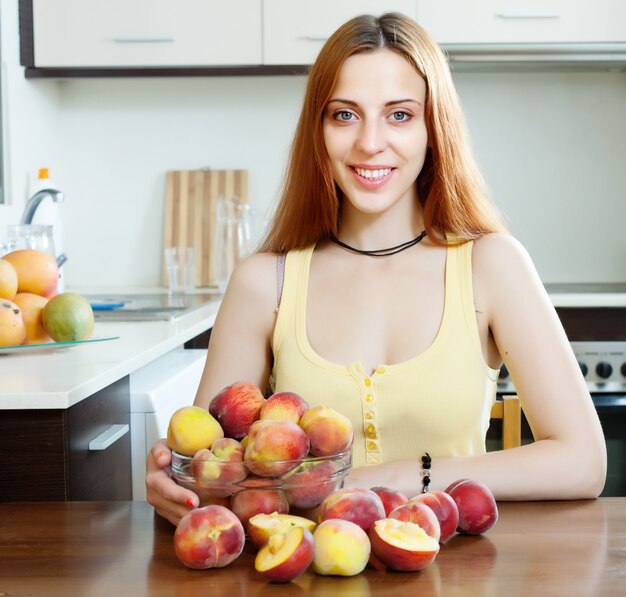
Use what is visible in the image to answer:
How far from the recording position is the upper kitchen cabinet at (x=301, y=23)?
287cm

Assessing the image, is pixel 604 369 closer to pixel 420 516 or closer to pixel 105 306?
pixel 105 306

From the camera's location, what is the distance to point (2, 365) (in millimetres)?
1580

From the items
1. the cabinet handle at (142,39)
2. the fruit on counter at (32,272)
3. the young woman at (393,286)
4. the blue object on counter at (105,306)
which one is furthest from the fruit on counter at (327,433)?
the cabinet handle at (142,39)

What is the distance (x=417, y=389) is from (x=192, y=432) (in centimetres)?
59

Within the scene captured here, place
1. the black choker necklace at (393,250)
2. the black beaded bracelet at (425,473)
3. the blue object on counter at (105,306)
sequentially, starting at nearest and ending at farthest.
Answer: the black beaded bracelet at (425,473)
the black choker necklace at (393,250)
the blue object on counter at (105,306)

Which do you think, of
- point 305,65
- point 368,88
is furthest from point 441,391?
point 305,65

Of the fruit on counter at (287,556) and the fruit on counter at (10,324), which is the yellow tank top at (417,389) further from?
the fruit on counter at (287,556)

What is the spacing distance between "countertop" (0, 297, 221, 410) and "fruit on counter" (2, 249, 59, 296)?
12cm

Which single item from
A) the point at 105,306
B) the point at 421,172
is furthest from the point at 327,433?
Result: the point at 105,306

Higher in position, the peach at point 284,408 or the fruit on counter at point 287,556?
the peach at point 284,408

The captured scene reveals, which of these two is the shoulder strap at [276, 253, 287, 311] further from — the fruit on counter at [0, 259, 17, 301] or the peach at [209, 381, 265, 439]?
the peach at [209, 381, 265, 439]

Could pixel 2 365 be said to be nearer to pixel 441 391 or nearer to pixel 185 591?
pixel 441 391

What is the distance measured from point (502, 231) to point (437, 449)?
0.35 metres

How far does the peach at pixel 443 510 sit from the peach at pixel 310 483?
7 cm
